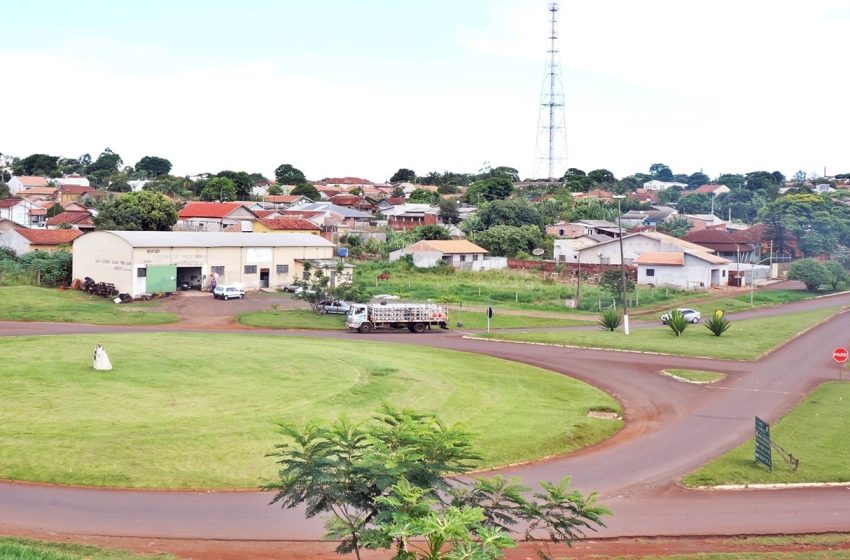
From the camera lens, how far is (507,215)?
115 m

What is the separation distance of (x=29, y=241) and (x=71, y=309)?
2655 cm

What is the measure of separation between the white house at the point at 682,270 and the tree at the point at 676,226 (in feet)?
146

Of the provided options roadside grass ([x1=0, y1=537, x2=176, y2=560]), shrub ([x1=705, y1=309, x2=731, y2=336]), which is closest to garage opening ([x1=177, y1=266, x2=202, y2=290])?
shrub ([x1=705, y1=309, x2=731, y2=336])

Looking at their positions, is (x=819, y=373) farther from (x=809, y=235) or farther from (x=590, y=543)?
(x=809, y=235)

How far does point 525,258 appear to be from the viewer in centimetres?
9662

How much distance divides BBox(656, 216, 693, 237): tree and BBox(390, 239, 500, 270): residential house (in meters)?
46.4

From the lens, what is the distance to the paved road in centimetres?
1877

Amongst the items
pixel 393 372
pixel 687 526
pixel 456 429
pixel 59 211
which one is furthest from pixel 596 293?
pixel 59 211

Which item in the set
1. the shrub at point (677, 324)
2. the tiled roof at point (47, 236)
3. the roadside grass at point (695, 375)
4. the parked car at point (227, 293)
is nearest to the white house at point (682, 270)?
the shrub at point (677, 324)

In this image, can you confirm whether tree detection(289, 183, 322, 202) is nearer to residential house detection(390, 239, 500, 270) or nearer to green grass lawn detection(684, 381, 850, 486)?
residential house detection(390, 239, 500, 270)

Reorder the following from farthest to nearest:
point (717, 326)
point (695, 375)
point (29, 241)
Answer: point (29, 241) < point (717, 326) < point (695, 375)

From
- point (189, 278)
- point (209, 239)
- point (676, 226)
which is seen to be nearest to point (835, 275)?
point (676, 226)

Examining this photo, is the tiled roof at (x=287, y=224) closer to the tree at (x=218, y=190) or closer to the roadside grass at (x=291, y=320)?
the roadside grass at (x=291, y=320)

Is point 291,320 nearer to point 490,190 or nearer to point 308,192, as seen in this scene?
point 490,190
